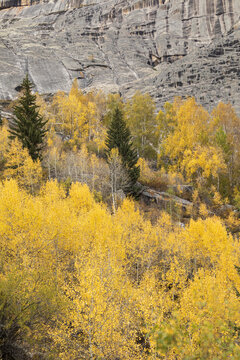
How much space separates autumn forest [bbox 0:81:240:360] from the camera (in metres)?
10.6

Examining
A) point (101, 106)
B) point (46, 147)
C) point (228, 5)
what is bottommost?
point (46, 147)

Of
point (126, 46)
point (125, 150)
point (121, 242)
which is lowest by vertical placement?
point (121, 242)

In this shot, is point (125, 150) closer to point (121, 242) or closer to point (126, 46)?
point (121, 242)

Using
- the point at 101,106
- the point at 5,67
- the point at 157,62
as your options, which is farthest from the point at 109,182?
the point at 157,62

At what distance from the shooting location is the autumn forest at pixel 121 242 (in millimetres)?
10617

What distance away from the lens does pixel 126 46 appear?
10612 centimetres

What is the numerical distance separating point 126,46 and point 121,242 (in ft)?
351

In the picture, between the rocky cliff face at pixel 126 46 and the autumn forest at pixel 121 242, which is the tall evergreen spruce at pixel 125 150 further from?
the rocky cliff face at pixel 126 46

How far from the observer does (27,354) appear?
11.3 m

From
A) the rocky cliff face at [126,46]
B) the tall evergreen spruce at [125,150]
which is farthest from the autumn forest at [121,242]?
the rocky cliff face at [126,46]

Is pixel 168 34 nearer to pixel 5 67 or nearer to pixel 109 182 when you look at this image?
pixel 5 67

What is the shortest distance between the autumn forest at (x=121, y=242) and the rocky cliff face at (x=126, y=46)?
2855 centimetres

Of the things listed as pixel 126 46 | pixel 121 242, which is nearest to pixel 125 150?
pixel 121 242

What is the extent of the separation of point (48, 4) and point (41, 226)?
142m
